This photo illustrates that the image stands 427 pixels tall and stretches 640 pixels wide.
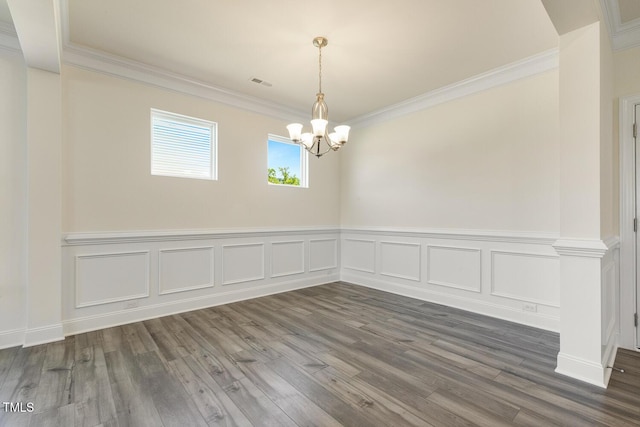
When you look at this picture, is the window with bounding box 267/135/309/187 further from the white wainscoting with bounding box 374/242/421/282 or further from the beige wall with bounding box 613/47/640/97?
the beige wall with bounding box 613/47/640/97

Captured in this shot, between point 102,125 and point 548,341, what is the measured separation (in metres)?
5.13

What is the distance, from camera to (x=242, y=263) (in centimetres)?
427

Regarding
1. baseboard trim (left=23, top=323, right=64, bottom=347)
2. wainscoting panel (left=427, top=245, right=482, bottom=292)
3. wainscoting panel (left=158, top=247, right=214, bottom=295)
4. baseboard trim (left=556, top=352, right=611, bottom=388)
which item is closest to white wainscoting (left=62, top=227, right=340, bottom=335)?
wainscoting panel (left=158, top=247, right=214, bottom=295)

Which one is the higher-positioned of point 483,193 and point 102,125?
point 102,125

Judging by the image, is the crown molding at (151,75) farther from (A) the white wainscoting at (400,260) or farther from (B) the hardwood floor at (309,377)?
(B) the hardwood floor at (309,377)

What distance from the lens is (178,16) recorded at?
254cm

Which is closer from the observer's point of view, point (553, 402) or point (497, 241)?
point (553, 402)

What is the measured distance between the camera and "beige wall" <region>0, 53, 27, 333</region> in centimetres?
272

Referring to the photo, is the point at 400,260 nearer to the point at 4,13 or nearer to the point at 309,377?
the point at 309,377

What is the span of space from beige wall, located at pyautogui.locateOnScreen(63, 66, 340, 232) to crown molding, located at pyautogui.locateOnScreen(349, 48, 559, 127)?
1721 mm

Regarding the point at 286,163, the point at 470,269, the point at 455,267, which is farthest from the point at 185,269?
the point at 470,269

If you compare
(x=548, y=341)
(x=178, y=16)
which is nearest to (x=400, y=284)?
(x=548, y=341)

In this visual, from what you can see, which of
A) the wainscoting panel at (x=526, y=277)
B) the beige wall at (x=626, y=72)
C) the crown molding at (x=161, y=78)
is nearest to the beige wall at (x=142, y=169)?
the crown molding at (x=161, y=78)

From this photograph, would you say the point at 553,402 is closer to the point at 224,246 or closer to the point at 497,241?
the point at 497,241
